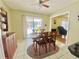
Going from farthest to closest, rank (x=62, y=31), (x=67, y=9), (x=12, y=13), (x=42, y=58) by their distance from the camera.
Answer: (x=62, y=31), (x=12, y=13), (x=67, y=9), (x=42, y=58)

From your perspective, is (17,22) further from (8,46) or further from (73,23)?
(73,23)

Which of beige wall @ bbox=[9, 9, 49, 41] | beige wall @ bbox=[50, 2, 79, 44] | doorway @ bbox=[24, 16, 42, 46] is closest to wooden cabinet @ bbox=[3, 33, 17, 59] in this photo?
beige wall @ bbox=[50, 2, 79, 44]

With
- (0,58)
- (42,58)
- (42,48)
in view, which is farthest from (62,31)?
(0,58)

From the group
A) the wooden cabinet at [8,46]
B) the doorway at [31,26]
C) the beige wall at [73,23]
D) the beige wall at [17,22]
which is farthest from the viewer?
the doorway at [31,26]

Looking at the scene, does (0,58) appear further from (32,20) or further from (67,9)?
(32,20)

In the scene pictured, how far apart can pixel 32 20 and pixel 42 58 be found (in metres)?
4.10

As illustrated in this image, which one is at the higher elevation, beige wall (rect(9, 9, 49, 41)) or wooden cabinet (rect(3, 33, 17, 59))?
beige wall (rect(9, 9, 49, 41))

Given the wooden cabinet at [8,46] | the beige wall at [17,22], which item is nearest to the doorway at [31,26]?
the beige wall at [17,22]

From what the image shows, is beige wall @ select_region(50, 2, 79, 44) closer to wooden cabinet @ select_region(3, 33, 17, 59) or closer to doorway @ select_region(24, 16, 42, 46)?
doorway @ select_region(24, 16, 42, 46)

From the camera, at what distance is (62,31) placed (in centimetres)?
600

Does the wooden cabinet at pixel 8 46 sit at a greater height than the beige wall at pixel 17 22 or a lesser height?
lesser

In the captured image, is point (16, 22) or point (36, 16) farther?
point (36, 16)

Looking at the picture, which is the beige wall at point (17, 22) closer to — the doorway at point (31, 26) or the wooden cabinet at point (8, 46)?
the doorway at point (31, 26)

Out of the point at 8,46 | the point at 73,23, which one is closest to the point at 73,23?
the point at 73,23
